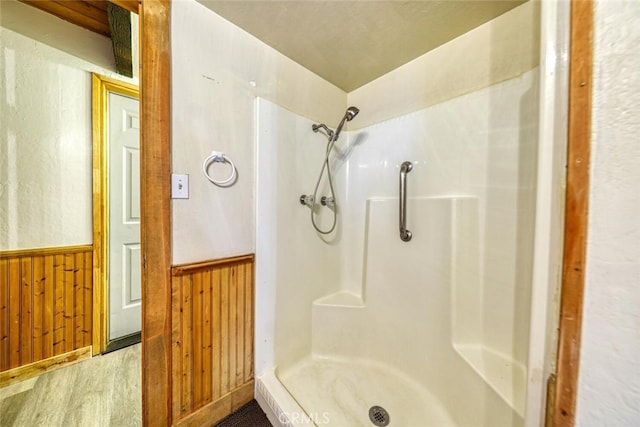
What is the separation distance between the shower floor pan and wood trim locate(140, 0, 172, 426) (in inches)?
26.0

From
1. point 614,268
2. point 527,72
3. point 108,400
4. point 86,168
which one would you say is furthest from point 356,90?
point 108,400

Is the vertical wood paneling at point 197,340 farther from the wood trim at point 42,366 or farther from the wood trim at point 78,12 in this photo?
the wood trim at point 78,12

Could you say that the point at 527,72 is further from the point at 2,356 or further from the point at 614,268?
the point at 2,356

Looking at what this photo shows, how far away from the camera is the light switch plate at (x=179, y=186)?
37.9 inches

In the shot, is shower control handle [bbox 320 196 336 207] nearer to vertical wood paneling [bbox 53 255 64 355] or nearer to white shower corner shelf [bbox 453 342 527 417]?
white shower corner shelf [bbox 453 342 527 417]

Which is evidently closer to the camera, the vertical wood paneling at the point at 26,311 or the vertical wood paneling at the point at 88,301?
the vertical wood paneling at the point at 26,311

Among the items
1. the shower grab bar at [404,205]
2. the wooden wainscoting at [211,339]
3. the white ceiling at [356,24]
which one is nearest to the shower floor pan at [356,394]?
the wooden wainscoting at [211,339]

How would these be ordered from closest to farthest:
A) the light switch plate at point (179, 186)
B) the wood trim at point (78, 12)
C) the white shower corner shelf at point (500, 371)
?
the white shower corner shelf at point (500, 371) < the light switch plate at point (179, 186) < the wood trim at point (78, 12)

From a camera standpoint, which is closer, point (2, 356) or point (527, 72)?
point (527, 72)

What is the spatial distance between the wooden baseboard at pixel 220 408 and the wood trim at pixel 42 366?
3.72ft

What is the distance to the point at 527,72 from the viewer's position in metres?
0.96

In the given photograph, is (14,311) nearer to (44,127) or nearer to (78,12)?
(44,127)

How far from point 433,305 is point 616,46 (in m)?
1.20

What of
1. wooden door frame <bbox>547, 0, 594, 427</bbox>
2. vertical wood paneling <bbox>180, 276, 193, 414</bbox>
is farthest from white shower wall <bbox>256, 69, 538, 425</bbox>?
wooden door frame <bbox>547, 0, 594, 427</bbox>
